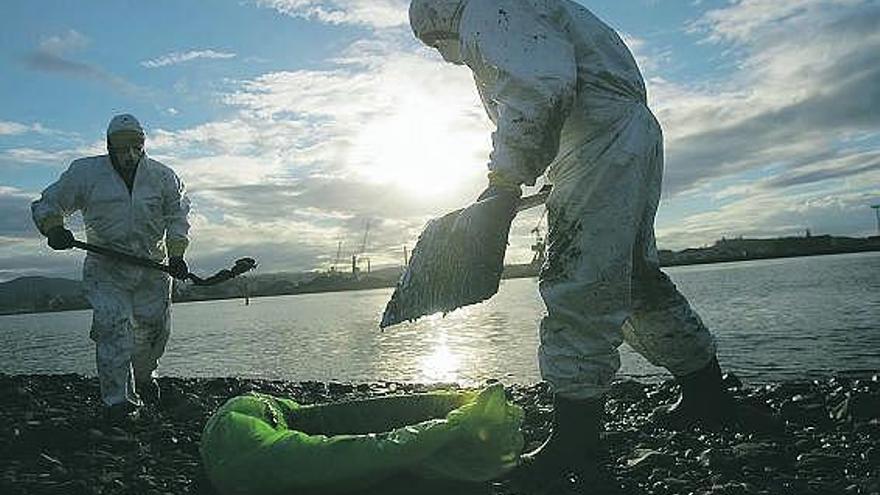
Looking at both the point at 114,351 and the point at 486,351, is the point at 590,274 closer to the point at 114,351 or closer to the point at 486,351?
the point at 114,351

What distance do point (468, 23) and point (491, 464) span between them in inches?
91.3

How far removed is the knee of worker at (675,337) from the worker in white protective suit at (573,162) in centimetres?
63

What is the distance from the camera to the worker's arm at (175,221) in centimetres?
803

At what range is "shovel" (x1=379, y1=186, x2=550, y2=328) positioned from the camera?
406 centimetres

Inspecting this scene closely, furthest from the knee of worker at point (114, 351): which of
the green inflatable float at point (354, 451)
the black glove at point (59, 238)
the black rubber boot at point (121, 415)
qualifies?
the green inflatable float at point (354, 451)

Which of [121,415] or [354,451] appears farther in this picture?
[121,415]

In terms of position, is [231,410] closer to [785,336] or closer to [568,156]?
[568,156]

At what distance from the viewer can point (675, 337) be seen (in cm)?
512

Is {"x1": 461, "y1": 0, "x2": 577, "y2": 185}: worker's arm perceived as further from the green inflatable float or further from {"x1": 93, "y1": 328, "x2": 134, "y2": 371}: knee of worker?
{"x1": 93, "y1": 328, "x2": 134, "y2": 371}: knee of worker

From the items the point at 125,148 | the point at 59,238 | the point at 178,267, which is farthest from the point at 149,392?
the point at 125,148

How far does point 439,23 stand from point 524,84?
2.88ft

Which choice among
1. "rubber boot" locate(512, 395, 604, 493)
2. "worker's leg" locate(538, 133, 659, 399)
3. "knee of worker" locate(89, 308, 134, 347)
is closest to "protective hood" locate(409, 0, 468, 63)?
"worker's leg" locate(538, 133, 659, 399)

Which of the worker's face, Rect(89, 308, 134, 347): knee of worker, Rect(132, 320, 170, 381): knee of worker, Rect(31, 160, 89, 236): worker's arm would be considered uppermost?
the worker's face

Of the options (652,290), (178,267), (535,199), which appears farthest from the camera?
(178,267)
